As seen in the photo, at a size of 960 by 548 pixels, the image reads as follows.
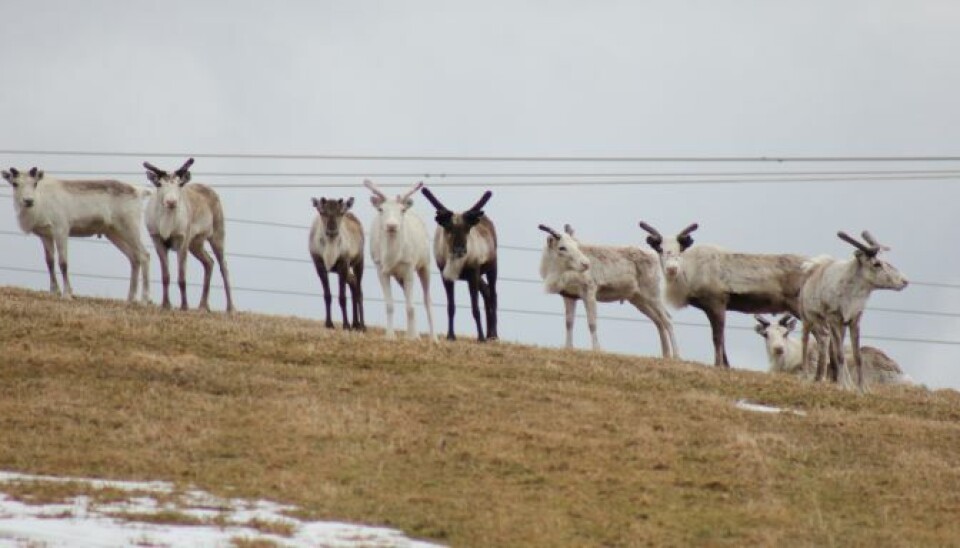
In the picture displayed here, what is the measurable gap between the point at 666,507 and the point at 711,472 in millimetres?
1973

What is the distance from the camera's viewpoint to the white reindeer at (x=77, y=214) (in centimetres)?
3359

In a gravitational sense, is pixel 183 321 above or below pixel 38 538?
above

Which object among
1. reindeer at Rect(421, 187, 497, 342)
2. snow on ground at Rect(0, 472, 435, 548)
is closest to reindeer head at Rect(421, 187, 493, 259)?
reindeer at Rect(421, 187, 497, 342)

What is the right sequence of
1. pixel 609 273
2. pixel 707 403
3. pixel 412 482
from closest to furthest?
1. pixel 412 482
2. pixel 707 403
3. pixel 609 273

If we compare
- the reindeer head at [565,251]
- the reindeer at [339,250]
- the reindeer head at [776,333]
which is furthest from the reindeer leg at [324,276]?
the reindeer head at [776,333]

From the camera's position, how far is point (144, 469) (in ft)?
63.6

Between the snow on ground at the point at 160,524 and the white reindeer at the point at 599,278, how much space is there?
16.0 meters

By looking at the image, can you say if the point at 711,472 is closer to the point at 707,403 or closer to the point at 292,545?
the point at 707,403

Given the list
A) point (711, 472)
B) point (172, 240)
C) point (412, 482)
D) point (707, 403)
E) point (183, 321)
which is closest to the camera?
point (412, 482)

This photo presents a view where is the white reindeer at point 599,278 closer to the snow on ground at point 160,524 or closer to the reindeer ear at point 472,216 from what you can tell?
the reindeer ear at point 472,216

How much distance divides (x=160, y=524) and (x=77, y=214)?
1832 cm

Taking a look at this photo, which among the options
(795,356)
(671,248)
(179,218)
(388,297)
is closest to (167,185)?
(179,218)

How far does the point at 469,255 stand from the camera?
3173 centimetres

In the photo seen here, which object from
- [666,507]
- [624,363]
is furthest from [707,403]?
[666,507]
